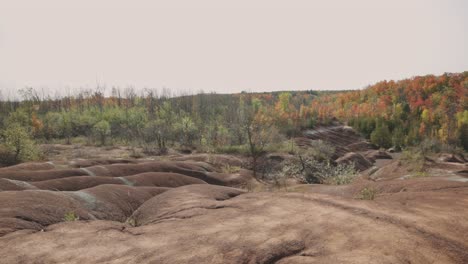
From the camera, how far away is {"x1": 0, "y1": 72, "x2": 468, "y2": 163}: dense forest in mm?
81375

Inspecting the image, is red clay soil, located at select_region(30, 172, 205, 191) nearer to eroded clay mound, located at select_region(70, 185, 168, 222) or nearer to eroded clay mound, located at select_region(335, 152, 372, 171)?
eroded clay mound, located at select_region(70, 185, 168, 222)

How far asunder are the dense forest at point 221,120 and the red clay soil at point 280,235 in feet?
138

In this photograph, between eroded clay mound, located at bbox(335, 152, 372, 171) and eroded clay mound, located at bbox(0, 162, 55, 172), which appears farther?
A: eroded clay mound, located at bbox(335, 152, 372, 171)

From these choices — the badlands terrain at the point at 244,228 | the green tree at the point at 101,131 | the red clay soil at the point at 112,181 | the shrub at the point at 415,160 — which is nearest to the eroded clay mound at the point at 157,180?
the red clay soil at the point at 112,181

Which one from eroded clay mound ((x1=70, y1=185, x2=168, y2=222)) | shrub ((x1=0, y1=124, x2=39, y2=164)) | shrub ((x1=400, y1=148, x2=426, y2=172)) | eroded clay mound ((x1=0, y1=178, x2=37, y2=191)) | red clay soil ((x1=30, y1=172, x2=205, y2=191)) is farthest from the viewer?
shrub ((x1=400, y1=148, x2=426, y2=172))

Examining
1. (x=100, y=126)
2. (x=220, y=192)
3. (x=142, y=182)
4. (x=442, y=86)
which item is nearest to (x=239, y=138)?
(x=100, y=126)

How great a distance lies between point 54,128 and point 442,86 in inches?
7130

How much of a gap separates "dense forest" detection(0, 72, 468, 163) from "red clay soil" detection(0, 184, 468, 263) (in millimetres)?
42015

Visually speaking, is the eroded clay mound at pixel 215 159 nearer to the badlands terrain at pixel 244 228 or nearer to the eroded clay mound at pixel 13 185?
the eroded clay mound at pixel 13 185

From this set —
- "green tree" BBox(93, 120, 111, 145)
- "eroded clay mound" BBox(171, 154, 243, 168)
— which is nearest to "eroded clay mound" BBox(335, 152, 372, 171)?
"eroded clay mound" BBox(171, 154, 243, 168)

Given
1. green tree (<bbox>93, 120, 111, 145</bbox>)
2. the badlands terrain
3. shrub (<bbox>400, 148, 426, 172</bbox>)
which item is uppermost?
the badlands terrain

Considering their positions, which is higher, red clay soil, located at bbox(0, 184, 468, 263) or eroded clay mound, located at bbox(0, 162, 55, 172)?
red clay soil, located at bbox(0, 184, 468, 263)

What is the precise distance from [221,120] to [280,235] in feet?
392

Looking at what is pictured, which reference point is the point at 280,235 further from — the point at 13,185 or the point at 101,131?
the point at 101,131
